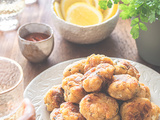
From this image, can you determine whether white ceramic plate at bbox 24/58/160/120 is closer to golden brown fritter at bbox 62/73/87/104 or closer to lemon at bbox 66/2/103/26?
golden brown fritter at bbox 62/73/87/104

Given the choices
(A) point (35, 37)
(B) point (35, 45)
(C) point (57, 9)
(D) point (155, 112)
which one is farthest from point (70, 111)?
(C) point (57, 9)

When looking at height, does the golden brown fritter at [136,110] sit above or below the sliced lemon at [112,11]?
below

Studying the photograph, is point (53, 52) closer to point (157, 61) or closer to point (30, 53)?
point (30, 53)

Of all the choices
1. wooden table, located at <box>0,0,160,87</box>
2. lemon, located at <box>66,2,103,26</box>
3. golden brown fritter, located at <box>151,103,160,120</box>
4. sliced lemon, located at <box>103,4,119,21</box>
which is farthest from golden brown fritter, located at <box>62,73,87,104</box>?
sliced lemon, located at <box>103,4,119,21</box>

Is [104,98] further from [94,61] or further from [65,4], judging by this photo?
[65,4]

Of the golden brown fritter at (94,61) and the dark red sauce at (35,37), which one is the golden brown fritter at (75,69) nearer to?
the golden brown fritter at (94,61)

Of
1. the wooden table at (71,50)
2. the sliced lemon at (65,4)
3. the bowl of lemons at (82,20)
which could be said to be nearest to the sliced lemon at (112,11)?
the bowl of lemons at (82,20)

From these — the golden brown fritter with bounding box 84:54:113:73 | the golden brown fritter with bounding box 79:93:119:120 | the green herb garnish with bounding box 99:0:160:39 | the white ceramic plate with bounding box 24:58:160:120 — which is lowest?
the white ceramic plate with bounding box 24:58:160:120
